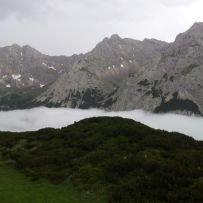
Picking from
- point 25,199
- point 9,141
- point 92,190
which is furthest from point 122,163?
point 9,141

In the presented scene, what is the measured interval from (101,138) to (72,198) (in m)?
12.5

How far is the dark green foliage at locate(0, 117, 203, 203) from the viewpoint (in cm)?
2505

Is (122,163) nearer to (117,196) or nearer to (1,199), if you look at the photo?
(117,196)

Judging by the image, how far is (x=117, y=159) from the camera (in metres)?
30.4

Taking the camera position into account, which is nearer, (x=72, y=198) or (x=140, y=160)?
(x=72, y=198)

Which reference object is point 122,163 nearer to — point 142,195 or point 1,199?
point 142,195

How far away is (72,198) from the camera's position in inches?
987

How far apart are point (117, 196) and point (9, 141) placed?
20502mm

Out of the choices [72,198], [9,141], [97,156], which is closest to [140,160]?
[97,156]

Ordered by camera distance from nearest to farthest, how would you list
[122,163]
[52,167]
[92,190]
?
[92,190], [122,163], [52,167]

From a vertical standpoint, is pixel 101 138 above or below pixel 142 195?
above

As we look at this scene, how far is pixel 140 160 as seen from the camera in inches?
1162

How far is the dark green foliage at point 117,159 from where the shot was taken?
986 inches

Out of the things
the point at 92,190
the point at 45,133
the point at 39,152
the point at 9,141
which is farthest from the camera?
the point at 45,133
